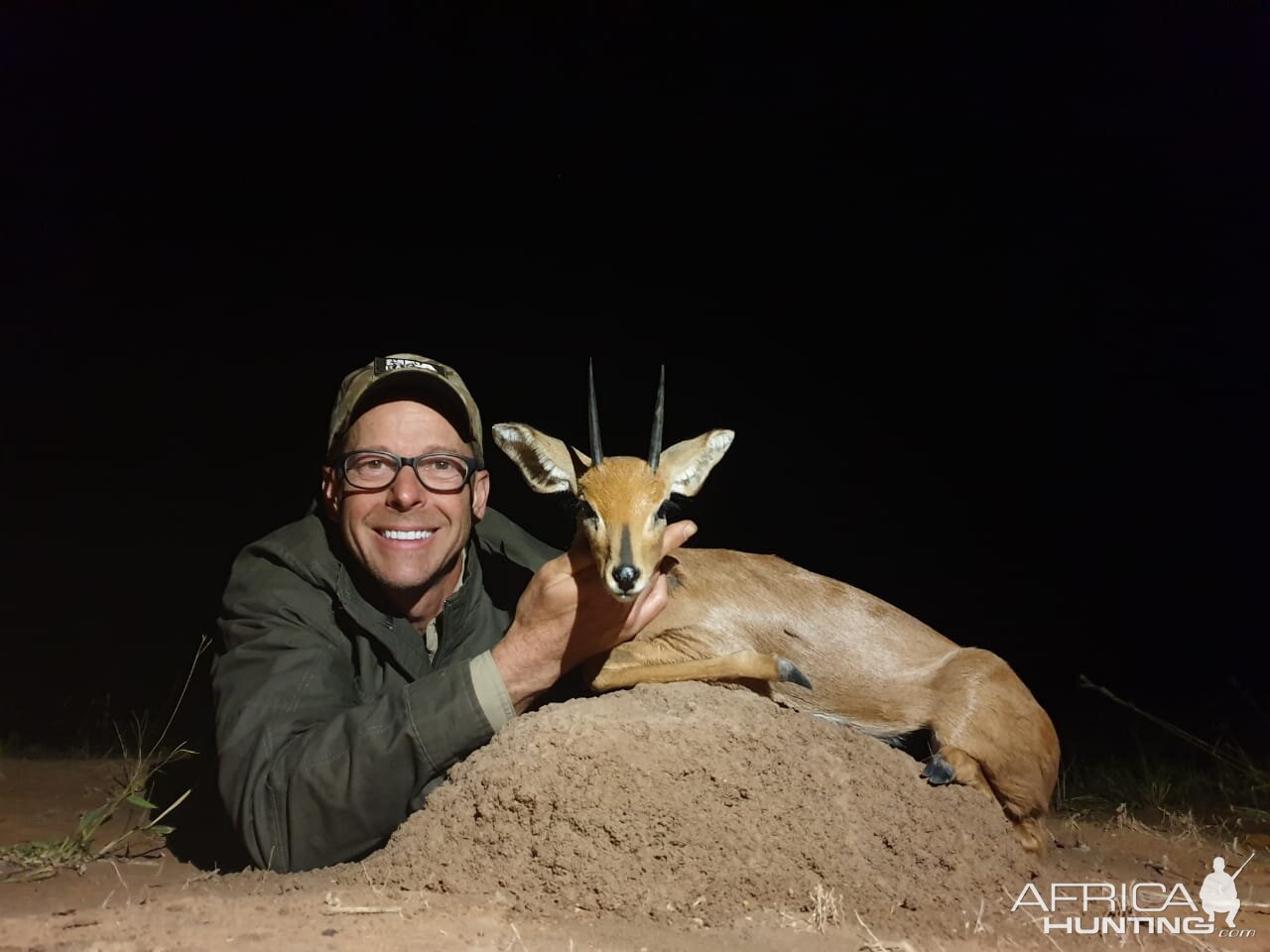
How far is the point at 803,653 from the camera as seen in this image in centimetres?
438

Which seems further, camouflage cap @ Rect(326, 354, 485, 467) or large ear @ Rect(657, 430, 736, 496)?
camouflage cap @ Rect(326, 354, 485, 467)

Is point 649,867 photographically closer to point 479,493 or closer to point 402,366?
point 479,493

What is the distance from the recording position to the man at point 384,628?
11.7 ft

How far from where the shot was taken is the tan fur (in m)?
4.04

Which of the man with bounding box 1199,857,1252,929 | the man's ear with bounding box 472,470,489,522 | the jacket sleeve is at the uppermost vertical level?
the man's ear with bounding box 472,470,489,522

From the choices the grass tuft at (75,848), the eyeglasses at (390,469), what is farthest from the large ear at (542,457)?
the grass tuft at (75,848)

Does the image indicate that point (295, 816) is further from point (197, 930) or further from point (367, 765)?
point (197, 930)

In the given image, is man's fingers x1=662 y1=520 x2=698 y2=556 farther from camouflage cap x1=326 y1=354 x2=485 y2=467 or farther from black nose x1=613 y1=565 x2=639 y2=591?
camouflage cap x1=326 y1=354 x2=485 y2=467

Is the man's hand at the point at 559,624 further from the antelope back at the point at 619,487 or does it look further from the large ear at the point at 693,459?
the large ear at the point at 693,459

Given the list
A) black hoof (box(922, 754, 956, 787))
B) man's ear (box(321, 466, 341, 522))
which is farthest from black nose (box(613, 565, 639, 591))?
man's ear (box(321, 466, 341, 522))

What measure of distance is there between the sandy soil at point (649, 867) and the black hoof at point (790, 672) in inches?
13.2

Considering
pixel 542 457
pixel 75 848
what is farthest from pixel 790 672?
pixel 75 848

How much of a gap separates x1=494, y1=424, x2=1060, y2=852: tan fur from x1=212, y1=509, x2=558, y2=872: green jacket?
0.76m

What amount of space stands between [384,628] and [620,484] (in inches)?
49.5
